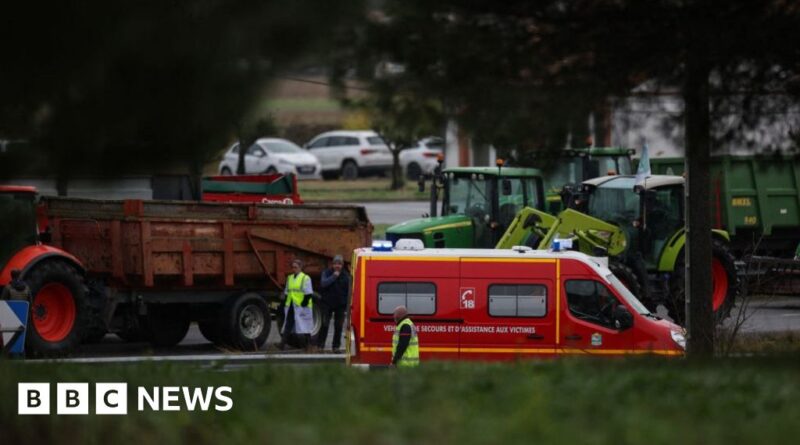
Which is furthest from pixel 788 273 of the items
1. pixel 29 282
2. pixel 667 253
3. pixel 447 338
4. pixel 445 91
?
pixel 445 91

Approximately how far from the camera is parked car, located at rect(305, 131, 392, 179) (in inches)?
2178

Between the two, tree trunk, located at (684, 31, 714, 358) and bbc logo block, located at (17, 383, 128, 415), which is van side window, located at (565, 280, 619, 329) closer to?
tree trunk, located at (684, 31, 714, 358)

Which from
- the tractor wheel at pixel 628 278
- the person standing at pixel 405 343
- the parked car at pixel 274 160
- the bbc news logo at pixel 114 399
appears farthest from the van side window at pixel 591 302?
the parked car at pixel 274 160

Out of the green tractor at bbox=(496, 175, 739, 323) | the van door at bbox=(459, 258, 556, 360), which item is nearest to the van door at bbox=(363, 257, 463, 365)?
the van door at bbox=(459, 258, 556, 360)

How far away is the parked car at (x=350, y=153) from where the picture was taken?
55312 millimetres

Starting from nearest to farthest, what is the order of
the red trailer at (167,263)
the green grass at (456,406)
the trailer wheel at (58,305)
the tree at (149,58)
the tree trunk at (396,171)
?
the green grass at (456,406) → the tree at (149,58) → the trailer wheel at (58,305) → the red trailer at (167,263) → the tree trunk at (396,171)

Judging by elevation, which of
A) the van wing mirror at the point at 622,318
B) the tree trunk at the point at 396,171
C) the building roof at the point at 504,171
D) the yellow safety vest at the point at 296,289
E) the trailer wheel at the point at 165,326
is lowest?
the trailer wheel at the point at 165,326

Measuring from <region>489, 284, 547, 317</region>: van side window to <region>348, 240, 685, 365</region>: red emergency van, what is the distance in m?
0.01

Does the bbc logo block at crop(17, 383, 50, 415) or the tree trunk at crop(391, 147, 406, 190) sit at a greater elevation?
the tree trunk at crop(391, 147, 406, 190)

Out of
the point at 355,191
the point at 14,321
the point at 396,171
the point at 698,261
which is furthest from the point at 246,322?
the point at 396,171

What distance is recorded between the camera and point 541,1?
10.9 metres

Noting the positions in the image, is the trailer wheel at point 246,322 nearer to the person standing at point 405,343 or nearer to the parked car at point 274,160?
the person standing at point 405,343

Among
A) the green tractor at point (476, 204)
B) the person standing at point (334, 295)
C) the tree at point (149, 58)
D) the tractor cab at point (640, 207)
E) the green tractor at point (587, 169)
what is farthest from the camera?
the green tractor at point (587, 169)

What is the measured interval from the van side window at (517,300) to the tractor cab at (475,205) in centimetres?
720
